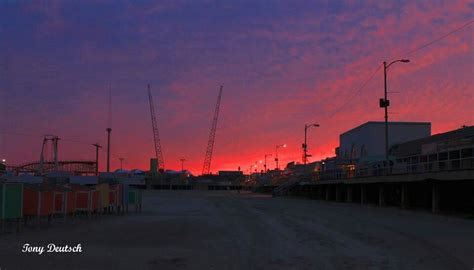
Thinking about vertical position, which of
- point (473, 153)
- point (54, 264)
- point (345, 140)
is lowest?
point (54, 264)

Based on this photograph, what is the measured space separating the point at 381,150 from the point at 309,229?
82.1 m

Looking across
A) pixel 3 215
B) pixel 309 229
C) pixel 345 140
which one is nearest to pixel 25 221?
pixel 3 215

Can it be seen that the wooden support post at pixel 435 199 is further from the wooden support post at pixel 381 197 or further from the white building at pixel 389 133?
the white building at pixel 389 133

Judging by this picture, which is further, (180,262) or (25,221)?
(25,221)

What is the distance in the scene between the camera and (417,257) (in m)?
14.8

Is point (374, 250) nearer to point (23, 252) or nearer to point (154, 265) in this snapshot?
point (154, 265)
